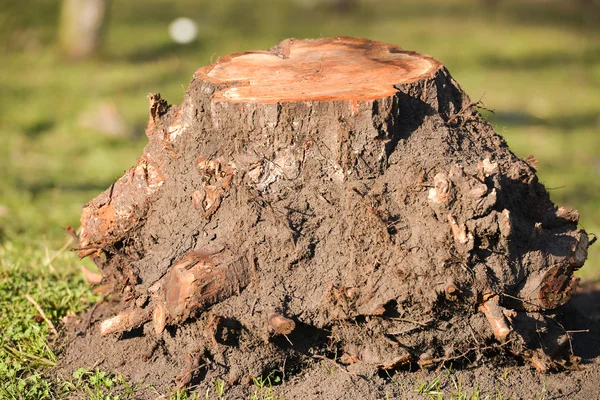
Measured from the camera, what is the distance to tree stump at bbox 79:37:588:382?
301 centimetres

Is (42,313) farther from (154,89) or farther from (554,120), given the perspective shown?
(554,120)

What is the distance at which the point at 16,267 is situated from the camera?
427 cm

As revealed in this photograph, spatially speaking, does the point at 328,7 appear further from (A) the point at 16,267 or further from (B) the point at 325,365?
(B) the point at 325,365

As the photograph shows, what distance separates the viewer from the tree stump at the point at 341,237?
3008mm

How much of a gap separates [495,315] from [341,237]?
705 millimetres

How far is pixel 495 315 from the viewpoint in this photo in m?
3.00

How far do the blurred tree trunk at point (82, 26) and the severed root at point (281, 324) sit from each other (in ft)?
27.8

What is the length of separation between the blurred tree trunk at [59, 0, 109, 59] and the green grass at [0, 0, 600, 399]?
227mm

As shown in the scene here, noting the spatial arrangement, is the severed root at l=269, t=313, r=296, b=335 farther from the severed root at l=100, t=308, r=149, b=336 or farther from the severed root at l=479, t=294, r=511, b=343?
the severed root at l=479, t=294, r=511, b=343

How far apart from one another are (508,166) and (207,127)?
4.51 ft

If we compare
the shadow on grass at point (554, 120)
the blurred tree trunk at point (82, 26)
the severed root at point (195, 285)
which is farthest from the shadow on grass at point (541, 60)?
the severed root at point (195, 285)

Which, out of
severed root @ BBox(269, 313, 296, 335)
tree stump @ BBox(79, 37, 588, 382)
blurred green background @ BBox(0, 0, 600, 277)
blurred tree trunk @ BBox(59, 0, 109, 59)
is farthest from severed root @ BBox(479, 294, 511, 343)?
blurred tree trunk @ BBox(59, 0, 109, 59)

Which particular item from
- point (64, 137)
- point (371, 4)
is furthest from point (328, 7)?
point (64, 137)

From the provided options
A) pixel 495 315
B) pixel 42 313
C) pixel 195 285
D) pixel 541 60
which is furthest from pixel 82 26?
pixel 495 315
